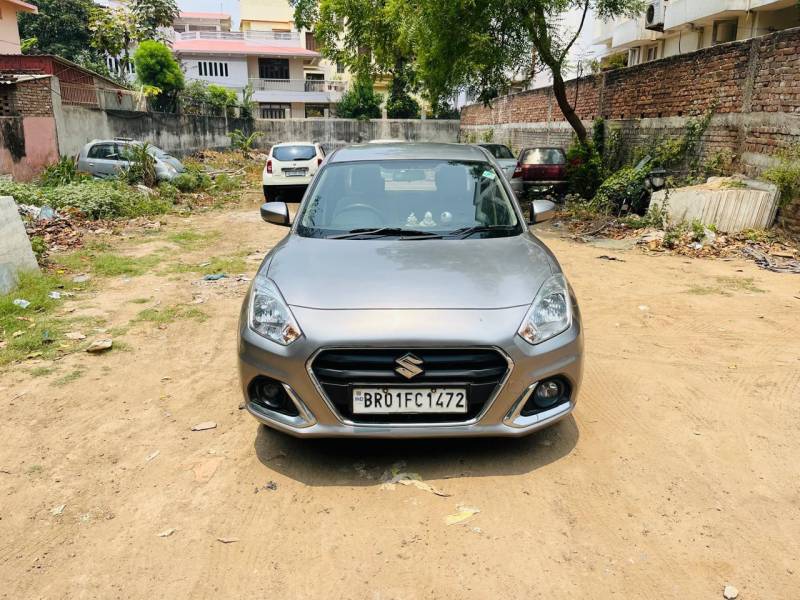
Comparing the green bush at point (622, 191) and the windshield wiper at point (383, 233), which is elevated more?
the windshield wiper at point (383, 233)

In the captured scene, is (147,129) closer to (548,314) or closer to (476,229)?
(476,229)

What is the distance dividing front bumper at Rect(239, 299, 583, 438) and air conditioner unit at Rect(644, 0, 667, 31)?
25.4 m

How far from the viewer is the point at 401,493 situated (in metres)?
3.06

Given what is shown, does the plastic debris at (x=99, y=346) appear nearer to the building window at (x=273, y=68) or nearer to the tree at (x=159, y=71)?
the tree at (x=159, y=71)

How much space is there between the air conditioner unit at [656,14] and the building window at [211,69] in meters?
33.1

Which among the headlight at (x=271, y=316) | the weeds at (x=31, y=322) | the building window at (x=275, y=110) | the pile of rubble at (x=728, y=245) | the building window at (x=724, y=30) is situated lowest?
the weeds at (x=31, y=322)

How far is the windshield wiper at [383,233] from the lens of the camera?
13.0ft

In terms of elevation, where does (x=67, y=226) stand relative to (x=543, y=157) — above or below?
below

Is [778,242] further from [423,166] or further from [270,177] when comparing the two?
[270,177]

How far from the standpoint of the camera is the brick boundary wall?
31.0 feet

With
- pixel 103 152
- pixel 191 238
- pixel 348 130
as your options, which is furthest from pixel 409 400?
pixel 348 130

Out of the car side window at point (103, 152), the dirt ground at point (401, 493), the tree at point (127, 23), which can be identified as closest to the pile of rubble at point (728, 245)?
the dirt ground at point (401, 493)

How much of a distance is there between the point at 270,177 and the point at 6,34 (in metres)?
21.1

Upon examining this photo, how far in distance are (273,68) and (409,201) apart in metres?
49.2
